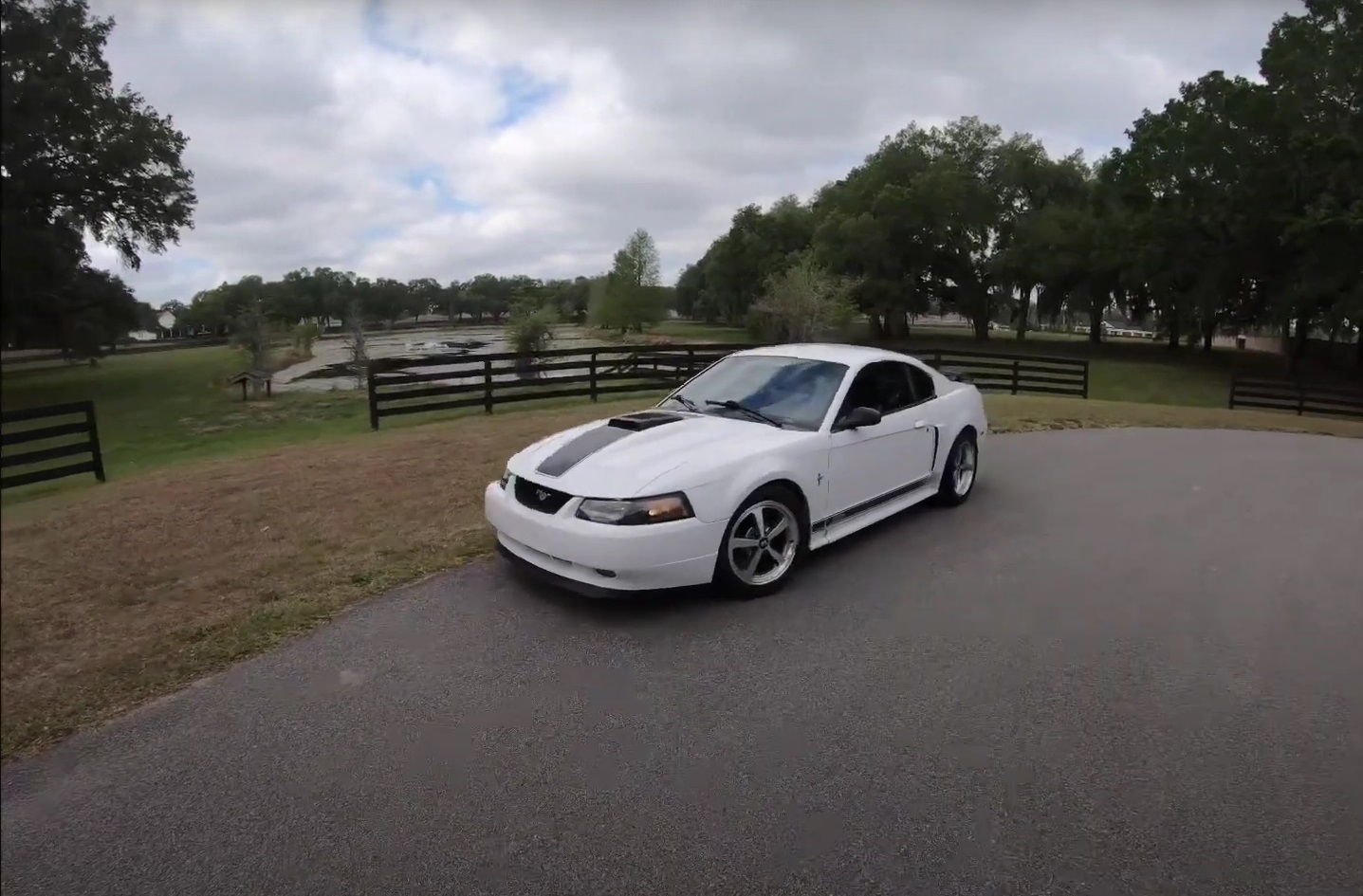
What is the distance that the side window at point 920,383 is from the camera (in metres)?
6.30

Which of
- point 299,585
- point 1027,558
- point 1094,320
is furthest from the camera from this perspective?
point 1094,320

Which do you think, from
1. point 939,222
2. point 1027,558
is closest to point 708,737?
point 1027,558

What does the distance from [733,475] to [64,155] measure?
3506 millimetres

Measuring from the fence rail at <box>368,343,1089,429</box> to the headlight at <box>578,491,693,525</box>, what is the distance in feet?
17.2

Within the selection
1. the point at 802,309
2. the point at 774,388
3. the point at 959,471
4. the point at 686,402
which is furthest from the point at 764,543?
the point at 802,309

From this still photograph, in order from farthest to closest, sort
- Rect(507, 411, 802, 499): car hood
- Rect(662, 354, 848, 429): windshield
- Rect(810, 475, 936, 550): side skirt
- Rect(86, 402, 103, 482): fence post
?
Rect(662, 354, 848, 429): windshield → Rect(810, 475, 936, 550): side skirt → Rect(507, 411, 802, 499): car hood → Rect(86, 402, 103, 482): fence post

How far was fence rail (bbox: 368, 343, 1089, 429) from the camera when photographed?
38.6 ft

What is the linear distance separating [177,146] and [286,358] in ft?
6.07

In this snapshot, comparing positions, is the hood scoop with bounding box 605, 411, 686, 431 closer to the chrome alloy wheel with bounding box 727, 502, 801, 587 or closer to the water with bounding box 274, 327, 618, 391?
the chrome alloy wheel with bounding box 727, 502, 801, 587

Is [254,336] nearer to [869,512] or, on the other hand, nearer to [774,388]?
[774,388]

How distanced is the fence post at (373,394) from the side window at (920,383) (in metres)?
5.17

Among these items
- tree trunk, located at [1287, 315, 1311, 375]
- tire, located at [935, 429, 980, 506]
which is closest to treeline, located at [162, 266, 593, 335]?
tire, located at [935, 429, 980, 506]

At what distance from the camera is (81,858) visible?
2.28m

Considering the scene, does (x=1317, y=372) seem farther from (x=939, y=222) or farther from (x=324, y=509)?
(x=324, y=509)
